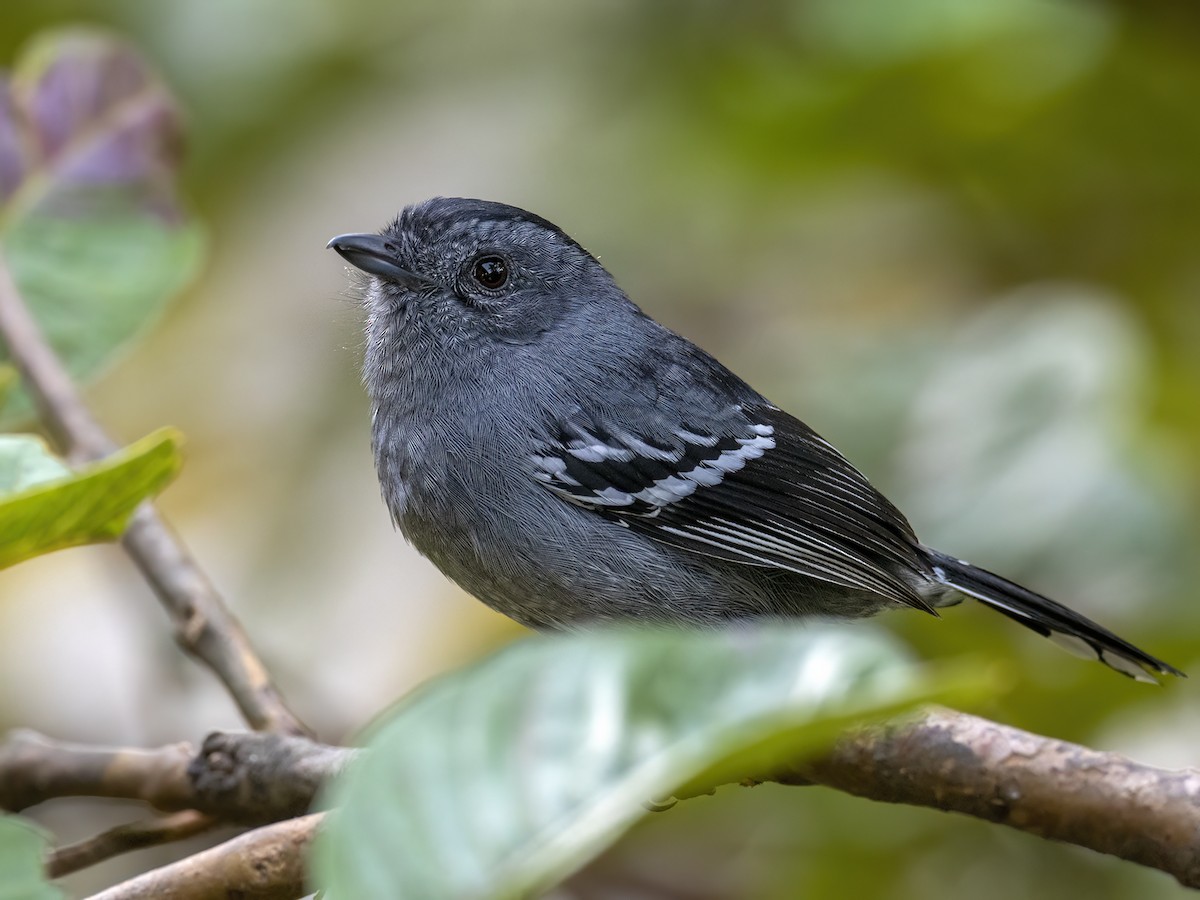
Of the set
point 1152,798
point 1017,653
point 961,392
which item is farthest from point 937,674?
point 961,392

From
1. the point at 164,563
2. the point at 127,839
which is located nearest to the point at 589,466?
the point at 164,563

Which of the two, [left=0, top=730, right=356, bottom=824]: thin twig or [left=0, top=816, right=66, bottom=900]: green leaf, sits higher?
[left=0, top=816, right=66, bottom=900]: green leaf

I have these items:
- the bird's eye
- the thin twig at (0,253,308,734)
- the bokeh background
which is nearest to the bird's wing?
the bokeh background

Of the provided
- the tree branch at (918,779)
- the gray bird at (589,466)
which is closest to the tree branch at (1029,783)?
the tree branch at (918,779)

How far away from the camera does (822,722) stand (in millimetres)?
1220

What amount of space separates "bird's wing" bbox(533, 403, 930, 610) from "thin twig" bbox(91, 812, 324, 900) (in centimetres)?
144

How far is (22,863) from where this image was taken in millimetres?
1589

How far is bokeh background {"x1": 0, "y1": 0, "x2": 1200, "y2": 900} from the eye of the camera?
3852mm

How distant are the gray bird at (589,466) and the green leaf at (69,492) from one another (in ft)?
4.21

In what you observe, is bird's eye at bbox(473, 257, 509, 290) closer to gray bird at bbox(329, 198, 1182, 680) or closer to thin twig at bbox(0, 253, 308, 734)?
gray bird at bbox(329, 198, 1182, 680)

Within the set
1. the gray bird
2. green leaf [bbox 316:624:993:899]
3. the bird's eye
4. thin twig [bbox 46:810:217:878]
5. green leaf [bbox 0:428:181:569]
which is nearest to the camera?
green leaf [bbox 316:624:993:899]

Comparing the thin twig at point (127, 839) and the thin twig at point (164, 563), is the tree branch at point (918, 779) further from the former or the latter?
the thin twig at point (164, 563)

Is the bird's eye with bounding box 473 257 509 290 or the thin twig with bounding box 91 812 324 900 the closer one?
the thin twig with bounding box 91 812 324 900

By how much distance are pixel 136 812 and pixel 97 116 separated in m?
2.36
